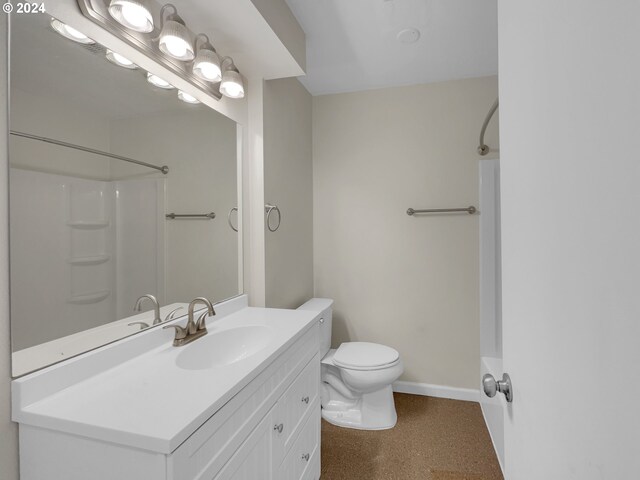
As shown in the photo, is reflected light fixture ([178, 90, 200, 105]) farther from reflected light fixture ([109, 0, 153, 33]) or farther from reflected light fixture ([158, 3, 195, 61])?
reflected light fixture ([109, 0, 153, 33])

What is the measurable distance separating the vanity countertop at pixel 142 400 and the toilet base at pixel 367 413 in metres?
1.32

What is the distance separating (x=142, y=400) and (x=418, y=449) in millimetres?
1720

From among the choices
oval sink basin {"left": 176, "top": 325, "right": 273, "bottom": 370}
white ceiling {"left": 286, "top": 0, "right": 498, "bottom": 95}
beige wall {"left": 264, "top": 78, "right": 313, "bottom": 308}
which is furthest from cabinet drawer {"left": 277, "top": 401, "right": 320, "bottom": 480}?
white ceiling {"left": 286, "top": 0, "right": 498, "bottom": 95}

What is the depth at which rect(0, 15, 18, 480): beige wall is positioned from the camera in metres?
0.78

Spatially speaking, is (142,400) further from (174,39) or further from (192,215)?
(174,39)

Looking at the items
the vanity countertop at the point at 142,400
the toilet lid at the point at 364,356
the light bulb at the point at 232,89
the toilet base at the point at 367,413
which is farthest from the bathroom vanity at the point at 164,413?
the light bulb at the point at 232,89

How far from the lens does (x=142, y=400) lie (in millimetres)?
833

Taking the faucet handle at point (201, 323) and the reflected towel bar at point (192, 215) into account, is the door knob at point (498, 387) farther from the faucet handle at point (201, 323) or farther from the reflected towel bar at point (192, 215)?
the reflected towel bar at point (192, 215)

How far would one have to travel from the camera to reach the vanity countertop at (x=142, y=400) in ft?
→ 2.33

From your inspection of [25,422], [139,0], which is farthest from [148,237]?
[139,0]

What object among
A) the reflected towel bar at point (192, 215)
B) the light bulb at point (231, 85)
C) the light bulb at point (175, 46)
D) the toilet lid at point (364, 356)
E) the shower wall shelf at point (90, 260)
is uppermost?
the light bulb at point (231, 85)

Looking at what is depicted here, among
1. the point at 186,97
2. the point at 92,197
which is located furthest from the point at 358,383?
the point at 186,97

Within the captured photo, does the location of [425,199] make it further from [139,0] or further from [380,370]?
[139,0]

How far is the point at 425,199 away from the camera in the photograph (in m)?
2.52
